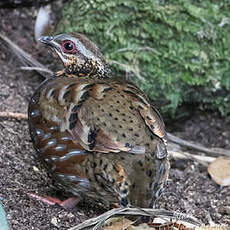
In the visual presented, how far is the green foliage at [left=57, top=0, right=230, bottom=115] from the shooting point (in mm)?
6023

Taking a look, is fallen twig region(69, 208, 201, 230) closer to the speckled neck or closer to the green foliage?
the speckled neck

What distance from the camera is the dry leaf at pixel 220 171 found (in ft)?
17.8

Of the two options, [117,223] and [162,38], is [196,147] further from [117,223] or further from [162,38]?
[117,223]

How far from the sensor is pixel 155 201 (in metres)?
4.21

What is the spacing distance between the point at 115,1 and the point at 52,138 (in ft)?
7.61

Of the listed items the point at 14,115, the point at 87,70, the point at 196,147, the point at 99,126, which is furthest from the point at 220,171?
the point at 14,115

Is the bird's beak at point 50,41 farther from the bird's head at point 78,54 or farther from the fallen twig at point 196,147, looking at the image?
the fallen twig at point 196,147

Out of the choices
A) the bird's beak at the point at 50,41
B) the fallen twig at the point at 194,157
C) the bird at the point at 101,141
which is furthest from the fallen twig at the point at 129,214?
the bird's beak at the point at 50,41

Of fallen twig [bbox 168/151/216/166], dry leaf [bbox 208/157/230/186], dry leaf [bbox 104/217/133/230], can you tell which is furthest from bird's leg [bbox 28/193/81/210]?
dry leaf [bbox 208/157/230/186]

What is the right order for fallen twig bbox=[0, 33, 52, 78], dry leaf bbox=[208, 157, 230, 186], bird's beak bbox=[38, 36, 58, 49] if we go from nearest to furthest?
bird's beak bbox=[38, 36, 58, 49]
dry leaf bbox=[208, 157, 230, 186]
fallen twig bbox=[0, 33, 52, 78]

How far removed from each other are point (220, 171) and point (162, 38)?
162 centimetres

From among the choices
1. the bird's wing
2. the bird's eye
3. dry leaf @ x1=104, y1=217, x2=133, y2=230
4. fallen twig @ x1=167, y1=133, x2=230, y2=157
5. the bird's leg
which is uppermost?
the bird's eye

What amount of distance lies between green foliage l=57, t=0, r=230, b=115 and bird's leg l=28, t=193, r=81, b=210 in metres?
1.98

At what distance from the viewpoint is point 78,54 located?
15.8ft
